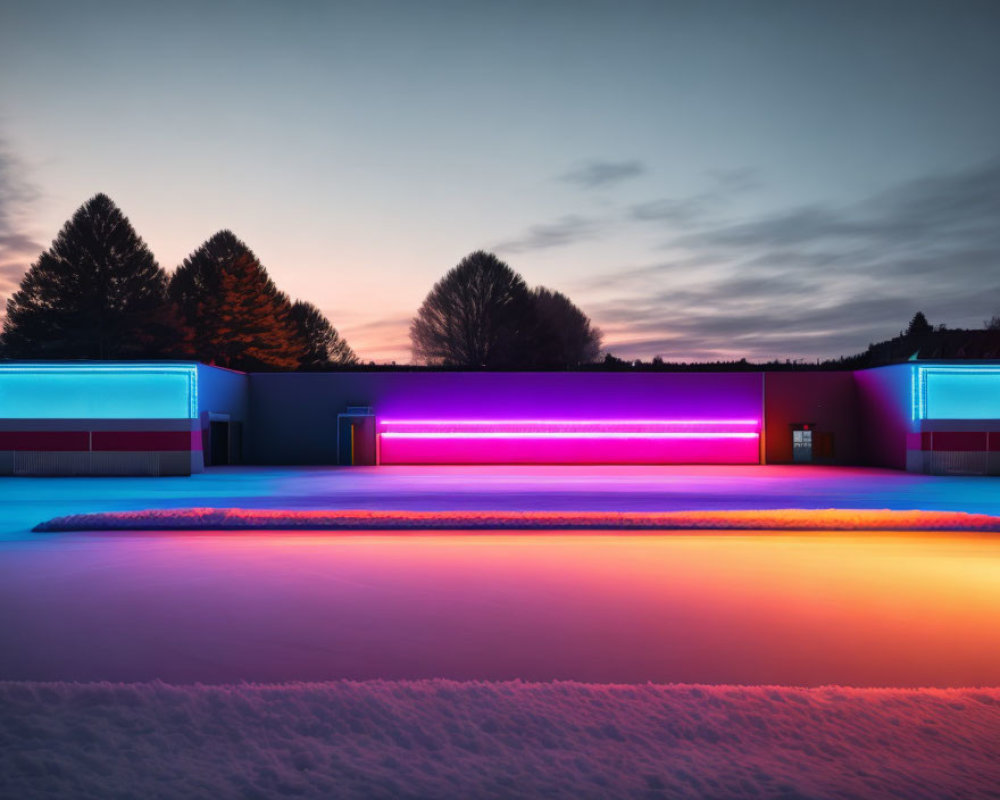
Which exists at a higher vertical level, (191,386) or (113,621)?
(191,386)

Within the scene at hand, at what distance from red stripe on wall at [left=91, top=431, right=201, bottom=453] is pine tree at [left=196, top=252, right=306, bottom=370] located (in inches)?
1738

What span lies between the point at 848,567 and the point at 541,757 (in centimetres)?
823

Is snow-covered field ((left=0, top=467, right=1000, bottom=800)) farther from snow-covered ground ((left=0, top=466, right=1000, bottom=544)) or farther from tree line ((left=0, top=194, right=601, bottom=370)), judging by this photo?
tree line ((left=0, top=194, right=601, bottom=370))

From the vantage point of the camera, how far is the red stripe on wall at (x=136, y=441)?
109 ft

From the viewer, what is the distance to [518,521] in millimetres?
15445

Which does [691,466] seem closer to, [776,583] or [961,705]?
[776,583]

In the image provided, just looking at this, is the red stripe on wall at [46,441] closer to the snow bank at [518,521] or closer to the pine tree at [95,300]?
the snow bank at [518,521]

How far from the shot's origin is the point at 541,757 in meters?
4.68

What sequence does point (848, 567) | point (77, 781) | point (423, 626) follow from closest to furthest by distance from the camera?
1. point (77, 781)
2. point (423, 626)
3. point (848, 567)

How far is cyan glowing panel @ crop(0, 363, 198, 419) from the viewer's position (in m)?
33.3

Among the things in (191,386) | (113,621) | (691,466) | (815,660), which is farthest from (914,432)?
(113,621)

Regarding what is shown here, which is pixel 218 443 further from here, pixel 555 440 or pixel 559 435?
pixel 559 435

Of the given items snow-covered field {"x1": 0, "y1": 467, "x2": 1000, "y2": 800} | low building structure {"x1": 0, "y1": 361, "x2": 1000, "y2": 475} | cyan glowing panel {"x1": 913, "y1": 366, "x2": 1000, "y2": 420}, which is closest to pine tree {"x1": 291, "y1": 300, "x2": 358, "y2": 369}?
low building structure {"x1": 0, "y1": 361, "x2": 1000, "y2": 475}

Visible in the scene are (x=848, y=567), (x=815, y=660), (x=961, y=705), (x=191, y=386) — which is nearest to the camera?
(x=961, y=705)
